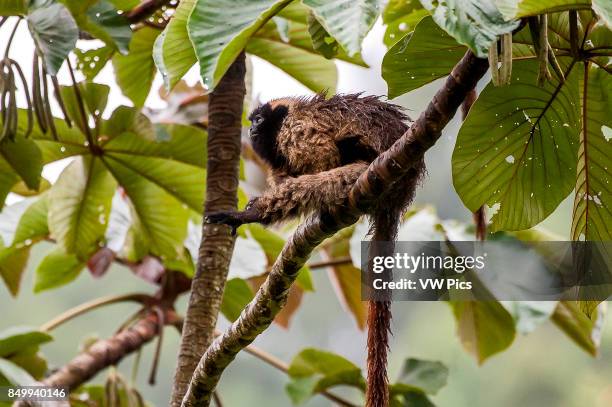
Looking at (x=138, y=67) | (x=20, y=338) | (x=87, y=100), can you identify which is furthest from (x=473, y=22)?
(x=20, y=338)

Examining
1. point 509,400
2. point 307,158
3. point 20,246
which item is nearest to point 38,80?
point 307,158

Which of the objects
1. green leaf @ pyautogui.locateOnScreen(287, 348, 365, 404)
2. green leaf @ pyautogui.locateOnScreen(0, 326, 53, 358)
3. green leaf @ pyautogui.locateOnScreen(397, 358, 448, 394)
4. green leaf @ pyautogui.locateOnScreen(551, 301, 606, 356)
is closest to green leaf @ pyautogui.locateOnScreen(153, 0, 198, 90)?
green leaf @ pyautogui.locateOnScreen(0, 326, 53, 358)

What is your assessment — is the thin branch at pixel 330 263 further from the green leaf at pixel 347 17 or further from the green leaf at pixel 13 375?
the green leaf at pixel 347 17

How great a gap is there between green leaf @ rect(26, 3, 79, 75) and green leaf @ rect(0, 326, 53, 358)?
3.47ft

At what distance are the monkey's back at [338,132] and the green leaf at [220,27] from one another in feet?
2.04

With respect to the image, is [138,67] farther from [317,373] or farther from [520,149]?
[520,149]

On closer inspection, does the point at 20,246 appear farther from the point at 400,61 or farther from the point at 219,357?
the point at 400,61

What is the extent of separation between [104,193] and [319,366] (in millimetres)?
933

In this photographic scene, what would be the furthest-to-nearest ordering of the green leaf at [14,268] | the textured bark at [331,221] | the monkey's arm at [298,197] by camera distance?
the green leaf at [14,268] < the monkey's arm at [298,197] < the textured bark at [331,221]

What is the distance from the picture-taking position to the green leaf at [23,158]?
2.31 m

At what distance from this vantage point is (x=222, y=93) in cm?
242

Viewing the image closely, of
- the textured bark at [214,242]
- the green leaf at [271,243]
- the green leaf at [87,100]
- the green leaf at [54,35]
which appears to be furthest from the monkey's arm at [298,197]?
the green leaf at [271,243]

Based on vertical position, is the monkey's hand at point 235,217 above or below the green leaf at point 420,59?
below

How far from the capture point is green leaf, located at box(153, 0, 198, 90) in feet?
5.64
